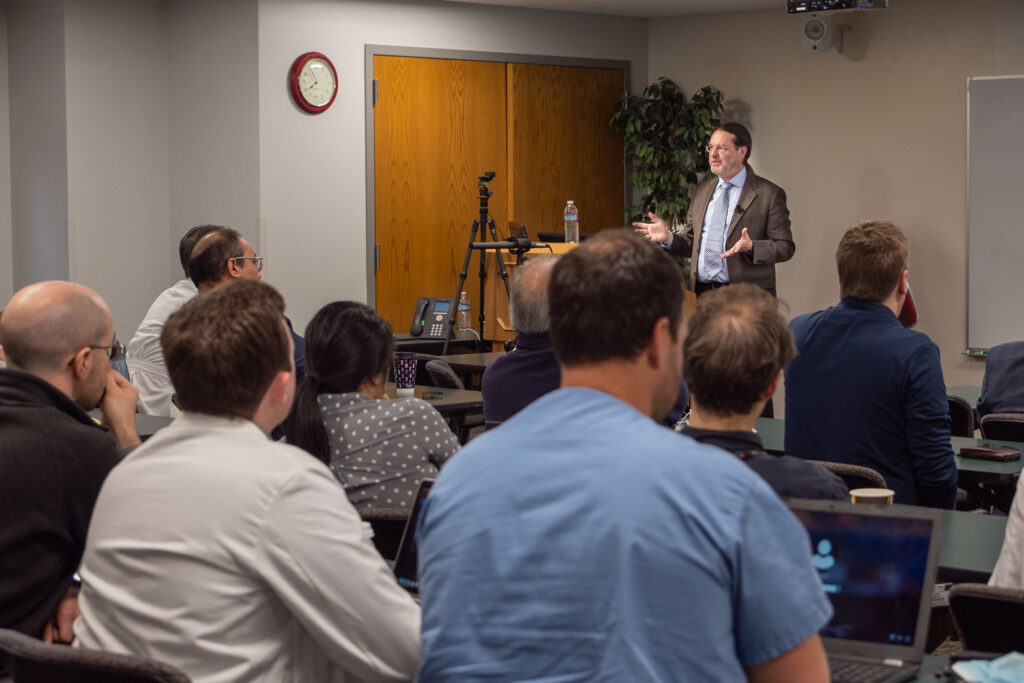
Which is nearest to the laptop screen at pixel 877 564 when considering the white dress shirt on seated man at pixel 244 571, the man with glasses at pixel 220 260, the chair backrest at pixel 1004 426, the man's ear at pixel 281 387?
the white dress shirt on seated man at pixel 244 571

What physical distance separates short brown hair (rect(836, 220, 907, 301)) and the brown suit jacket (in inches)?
131

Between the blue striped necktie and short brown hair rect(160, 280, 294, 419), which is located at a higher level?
the blue striped necktie

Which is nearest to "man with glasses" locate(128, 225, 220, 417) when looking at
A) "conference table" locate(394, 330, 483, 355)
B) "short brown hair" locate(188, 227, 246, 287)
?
"short brown hair" locate(188, 227, 246, 287)

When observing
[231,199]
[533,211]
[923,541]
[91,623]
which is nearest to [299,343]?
[91,623]

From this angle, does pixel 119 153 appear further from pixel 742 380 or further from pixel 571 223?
pixel 742 380

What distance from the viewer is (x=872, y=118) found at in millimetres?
8562

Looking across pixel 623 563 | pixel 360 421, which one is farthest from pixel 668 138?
pixel 623 563

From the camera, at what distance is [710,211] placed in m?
7.17

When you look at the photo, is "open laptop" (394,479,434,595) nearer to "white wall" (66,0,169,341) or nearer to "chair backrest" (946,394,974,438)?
"chair backrest" (946,394,974,438)

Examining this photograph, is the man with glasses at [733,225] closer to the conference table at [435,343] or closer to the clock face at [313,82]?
the conference table at [435,343]

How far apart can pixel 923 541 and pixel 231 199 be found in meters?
6.68

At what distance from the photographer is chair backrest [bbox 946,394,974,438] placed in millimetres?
4836

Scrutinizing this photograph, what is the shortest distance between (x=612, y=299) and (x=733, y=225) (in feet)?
18.8

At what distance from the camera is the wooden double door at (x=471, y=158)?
8406mm
